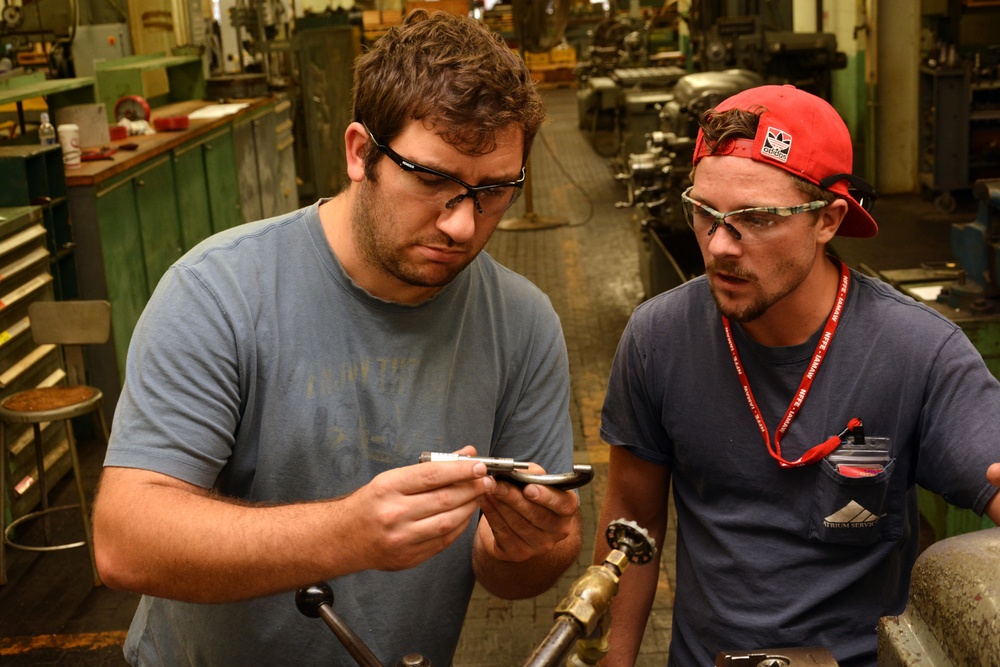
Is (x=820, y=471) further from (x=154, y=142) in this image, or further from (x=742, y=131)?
(x=154, y=142)

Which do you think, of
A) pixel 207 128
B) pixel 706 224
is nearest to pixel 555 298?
pixel 207 128

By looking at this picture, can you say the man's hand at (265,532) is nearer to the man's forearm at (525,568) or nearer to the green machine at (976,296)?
the man's forearm at (525,568)

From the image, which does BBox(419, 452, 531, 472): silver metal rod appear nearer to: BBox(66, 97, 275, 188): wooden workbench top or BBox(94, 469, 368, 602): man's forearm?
BBox(94, 469, 368, 602): man's forearm

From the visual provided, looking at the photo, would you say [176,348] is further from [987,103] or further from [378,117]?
[987,103]

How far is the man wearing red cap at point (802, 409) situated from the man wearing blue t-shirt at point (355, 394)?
27cm

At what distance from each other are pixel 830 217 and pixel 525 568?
2.48 feet

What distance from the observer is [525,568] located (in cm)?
165

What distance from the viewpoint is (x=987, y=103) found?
816 centimetres

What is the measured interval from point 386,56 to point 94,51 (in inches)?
328

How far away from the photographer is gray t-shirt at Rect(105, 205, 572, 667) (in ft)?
4.80

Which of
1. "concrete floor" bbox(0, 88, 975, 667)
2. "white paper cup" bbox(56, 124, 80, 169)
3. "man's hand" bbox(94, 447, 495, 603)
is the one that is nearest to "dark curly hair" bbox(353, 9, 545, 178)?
"man's hand" bbox(94, 447, 495, 603)

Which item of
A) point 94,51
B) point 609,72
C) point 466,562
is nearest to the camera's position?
point 466,562

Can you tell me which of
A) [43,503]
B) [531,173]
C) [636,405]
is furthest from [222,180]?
[636,405]

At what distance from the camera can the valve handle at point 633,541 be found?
1296 mm
